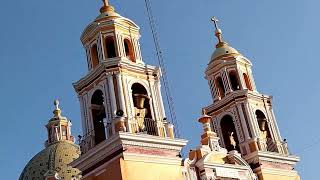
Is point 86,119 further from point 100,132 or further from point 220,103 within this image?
point 220,103

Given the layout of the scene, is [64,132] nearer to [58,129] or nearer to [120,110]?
[58,129]

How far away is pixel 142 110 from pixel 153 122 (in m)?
0.63

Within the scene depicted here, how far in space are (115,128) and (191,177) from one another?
2.84 metres

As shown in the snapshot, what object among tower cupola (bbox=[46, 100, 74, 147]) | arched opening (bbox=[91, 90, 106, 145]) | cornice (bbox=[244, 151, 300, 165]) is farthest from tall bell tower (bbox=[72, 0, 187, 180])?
tower cupola (bbox=[46, 100, 74, 147])

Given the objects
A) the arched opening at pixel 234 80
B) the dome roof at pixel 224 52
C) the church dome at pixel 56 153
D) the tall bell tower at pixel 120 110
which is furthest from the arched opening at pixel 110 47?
the church dome at pixel 56 153

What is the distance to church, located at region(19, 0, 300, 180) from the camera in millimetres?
17766

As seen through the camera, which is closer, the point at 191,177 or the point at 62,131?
the point at 191,177

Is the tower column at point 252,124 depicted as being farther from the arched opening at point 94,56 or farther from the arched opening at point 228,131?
the arched opening at point 94,56

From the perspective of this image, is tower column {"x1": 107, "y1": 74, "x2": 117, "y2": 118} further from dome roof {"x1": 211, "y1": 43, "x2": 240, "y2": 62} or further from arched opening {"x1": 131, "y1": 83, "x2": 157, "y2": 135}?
dome roof {"x1": 211, "y1": 43, "x2": 240, "y2": 62}

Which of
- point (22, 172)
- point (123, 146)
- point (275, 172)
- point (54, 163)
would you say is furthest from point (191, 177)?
point (22, 172)

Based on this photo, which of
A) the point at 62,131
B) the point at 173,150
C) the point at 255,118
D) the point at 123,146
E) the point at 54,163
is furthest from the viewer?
the point at 62,131

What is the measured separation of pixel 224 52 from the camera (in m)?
23.8

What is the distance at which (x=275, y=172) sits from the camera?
70.3 feet

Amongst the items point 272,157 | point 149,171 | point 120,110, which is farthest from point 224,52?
point 149,171
